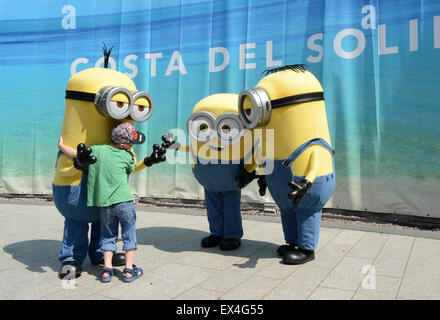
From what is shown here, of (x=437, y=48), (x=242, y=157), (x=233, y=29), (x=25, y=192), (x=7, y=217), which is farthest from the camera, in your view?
(x=25, y=192)

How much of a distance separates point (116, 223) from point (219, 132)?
1207 mm

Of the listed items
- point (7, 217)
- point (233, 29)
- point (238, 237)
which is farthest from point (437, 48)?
point (7, 217)

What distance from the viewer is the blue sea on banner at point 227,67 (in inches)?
189

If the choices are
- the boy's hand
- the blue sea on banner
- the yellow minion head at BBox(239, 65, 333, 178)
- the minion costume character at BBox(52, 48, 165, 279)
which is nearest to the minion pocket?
the minion costume character at BBox(52, 48, 165, 279)

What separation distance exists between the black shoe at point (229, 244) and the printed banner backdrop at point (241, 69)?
2163 mm

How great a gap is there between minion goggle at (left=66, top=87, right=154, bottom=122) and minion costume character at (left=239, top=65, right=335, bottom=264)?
0.91 meters

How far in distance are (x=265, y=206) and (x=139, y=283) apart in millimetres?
3244

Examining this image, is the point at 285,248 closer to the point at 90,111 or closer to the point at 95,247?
the point at 95,247

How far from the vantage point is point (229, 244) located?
3.57 m

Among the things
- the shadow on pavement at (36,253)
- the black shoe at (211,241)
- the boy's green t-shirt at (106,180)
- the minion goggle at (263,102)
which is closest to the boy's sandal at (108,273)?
the boy's green t-shirt at (106,180)

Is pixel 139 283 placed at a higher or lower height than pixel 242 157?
lower

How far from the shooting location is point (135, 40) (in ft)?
21.4

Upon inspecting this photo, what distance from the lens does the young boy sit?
2.76 metres
